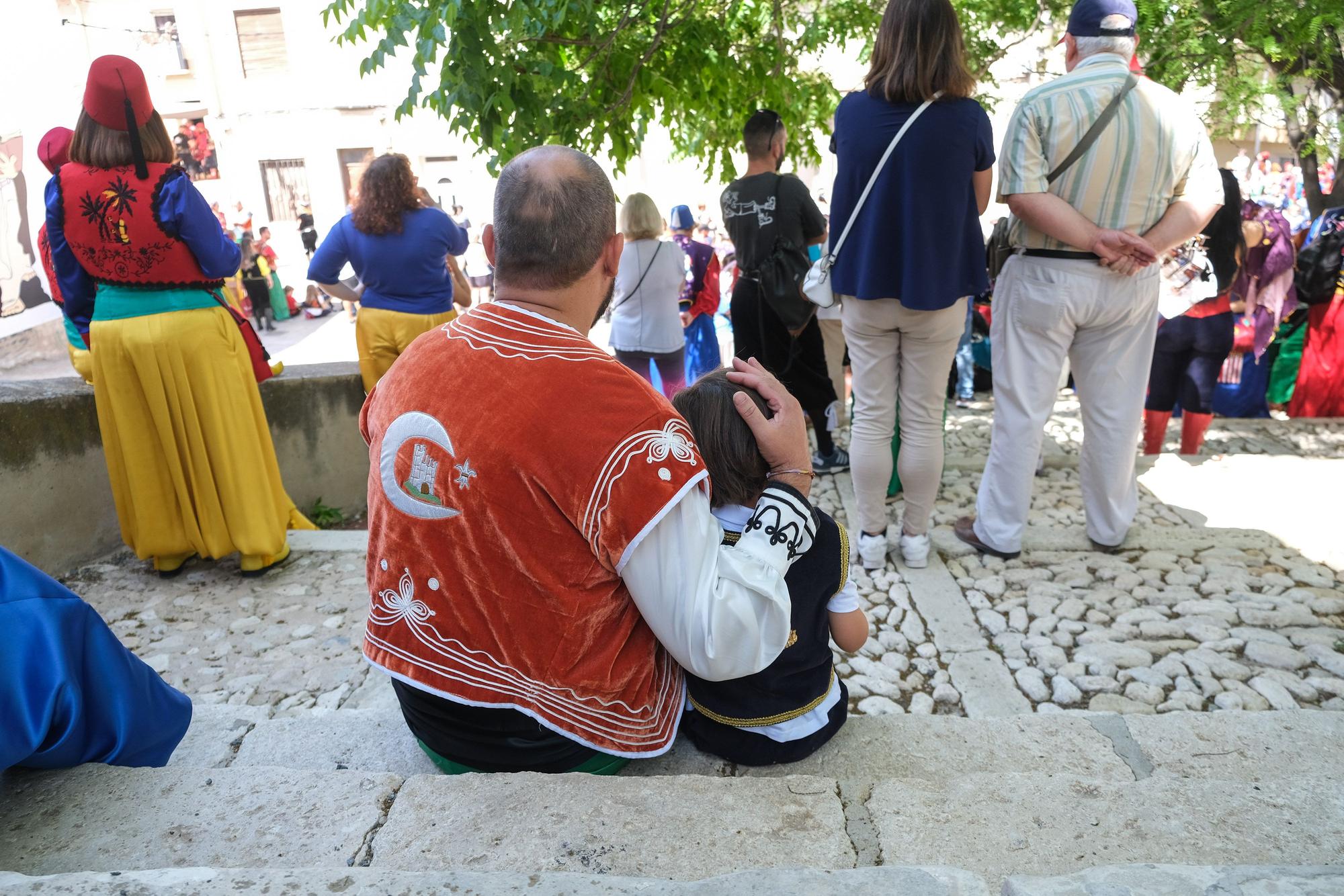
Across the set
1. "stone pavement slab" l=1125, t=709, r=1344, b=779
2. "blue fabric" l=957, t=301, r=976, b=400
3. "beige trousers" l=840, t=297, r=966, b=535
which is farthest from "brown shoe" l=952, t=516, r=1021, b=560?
"blue fabric" l=957, t=301, r=976, b=400

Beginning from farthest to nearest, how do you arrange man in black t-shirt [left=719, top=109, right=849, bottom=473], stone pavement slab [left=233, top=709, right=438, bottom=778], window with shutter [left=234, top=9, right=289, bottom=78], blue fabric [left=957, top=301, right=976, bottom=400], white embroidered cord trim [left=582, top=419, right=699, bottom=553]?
window with shutter [left=234, top=9, right=289, bottom=78], blue fabric [left=957, top=301, right=976, bottom=400], man in black t-shirt [left=719, top=109, right=849, bottom=473], stone pavement slab [left=233, top=709, right=438, bottom=778], white embroidered cord trim [left=582, top=419, right=699, bottom=553]

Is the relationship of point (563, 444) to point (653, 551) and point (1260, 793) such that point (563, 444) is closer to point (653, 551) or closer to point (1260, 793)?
point (653, 551)

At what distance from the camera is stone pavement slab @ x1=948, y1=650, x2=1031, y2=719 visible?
9.46ft

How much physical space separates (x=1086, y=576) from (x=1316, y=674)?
3.12ft

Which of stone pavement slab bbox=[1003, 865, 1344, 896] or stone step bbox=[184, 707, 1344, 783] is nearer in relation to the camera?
stone pavement slab bbox=[1003, 865, 1344, 896]

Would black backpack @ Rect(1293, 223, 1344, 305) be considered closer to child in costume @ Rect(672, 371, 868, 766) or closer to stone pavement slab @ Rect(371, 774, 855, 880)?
child in costume @ Rect(672, 371, 868, 766)

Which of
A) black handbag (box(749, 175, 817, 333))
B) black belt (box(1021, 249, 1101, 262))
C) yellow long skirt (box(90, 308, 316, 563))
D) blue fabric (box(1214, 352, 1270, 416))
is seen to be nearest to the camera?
black belt (box(1021, 249, 1101, 262))

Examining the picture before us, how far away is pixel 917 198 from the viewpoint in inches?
133

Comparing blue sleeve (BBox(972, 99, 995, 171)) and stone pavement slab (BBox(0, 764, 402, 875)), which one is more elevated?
blue sleeve (BBox(972, 99, 995, 171))

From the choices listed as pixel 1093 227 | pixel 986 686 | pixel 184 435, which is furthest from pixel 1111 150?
pixel 184 435

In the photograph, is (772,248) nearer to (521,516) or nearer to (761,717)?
(761,717)

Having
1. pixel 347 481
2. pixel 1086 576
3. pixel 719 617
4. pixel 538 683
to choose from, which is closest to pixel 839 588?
pixel 719 617

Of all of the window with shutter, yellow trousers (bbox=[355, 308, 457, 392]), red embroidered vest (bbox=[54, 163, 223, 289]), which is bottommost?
yellow trousers (bbox=[355, 308, 457, 392])

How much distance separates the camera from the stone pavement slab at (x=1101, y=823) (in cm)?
145
